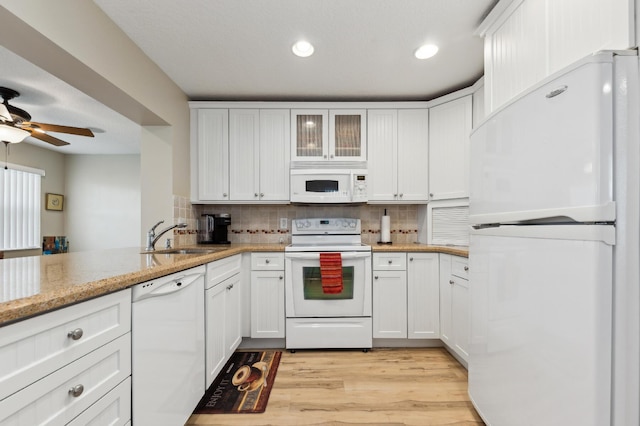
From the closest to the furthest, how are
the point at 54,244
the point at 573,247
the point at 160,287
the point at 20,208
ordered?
the point at 573,247 → the point at 160,287 → the point at 20,208 → the point at 54,244

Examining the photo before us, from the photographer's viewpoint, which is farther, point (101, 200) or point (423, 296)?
point (101, 200)

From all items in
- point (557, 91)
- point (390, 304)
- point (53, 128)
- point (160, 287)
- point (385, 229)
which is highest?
point (53, 128)

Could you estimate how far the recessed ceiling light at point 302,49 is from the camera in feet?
6.77

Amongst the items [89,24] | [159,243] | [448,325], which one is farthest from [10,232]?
[448,325]

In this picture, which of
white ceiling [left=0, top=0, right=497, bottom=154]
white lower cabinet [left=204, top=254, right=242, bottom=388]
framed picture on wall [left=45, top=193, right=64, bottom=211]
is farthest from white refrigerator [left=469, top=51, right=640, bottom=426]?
framed picture on wall [left=45, top=193, right=64, bottom=211]

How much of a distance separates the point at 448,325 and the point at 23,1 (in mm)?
3185

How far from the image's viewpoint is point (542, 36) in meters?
1.36

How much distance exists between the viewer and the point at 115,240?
5465 mm

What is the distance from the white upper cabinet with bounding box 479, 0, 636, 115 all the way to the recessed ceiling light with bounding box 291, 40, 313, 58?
3.61 ft

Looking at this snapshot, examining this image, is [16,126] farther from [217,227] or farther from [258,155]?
[258,155]

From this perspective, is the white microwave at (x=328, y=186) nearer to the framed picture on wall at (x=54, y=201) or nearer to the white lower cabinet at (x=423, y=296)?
the white lower cabinet at (x=423, y=296)

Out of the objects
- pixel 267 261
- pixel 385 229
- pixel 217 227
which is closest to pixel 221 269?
pixel 267 261

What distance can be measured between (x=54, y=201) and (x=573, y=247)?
682cm

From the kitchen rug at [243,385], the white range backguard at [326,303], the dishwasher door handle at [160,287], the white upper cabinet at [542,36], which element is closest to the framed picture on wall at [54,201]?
the kitchen rug at [243,385]
